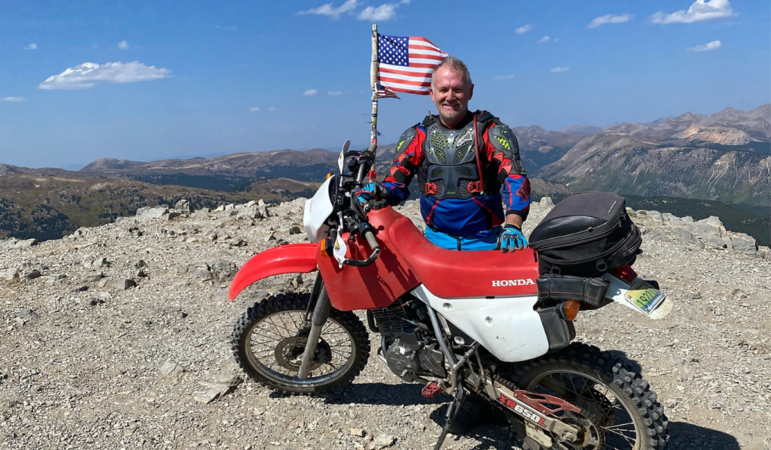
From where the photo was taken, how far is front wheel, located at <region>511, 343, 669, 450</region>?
3.41m

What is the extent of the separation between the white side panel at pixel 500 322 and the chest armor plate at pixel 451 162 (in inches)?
42.5

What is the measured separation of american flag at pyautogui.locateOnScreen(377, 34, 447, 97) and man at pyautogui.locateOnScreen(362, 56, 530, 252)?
628cm

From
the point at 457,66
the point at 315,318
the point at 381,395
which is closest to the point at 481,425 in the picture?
the point at 381,395

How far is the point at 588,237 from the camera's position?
3.04m

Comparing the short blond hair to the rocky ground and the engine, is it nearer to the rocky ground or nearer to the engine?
the engine

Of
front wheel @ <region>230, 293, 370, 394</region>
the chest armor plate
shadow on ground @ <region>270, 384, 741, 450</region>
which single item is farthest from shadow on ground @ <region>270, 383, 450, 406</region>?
the chest armor plate

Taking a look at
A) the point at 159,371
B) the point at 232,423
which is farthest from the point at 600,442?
the point at 159,371

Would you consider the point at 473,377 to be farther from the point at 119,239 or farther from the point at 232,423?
the point at 119,239

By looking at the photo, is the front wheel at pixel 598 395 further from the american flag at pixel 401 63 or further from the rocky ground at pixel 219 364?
the american flag at pixel 401 63

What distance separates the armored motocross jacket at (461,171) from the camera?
4.12 m

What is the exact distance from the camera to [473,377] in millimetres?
3854

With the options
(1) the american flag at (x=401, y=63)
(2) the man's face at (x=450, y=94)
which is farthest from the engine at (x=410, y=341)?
(1) the american flag at (x=401, y=63)

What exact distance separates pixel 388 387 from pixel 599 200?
3.15 m

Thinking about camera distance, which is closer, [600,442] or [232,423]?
[600,442]
